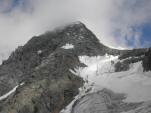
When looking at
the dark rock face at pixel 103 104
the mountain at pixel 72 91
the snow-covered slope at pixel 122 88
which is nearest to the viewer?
the dark rock face at pixel 103 104

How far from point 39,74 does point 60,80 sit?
13.1 metres

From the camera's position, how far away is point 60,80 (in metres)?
123

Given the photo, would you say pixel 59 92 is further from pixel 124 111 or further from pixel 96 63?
pixel 96 63

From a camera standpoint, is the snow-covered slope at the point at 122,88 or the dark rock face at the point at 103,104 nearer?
the dark rock face at the point at 103,104

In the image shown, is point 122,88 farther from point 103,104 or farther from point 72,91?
point 72,91

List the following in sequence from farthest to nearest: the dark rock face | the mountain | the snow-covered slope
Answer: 1. the mountain
2. the snow-covered slope
3. the dark rock face

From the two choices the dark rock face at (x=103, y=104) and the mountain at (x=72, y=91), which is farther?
the mountain at (x=72, y=91)

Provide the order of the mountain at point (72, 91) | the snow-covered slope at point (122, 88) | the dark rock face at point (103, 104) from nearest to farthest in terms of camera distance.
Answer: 1. the dark rock face at point (103, 104)
2. the snow-covered slope at point (122, 88)
3. the mountain at point (72, 91)

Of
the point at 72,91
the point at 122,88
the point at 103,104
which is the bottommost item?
the point at 103,104

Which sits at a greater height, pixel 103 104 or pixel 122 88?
pixel 122 88

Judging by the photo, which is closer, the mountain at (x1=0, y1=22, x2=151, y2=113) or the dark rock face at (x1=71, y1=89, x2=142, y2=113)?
the dark rock face at (x1=71, y1=89, x2=142, y2=113)

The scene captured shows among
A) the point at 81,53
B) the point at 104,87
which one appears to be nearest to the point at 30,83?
the point at 104,87

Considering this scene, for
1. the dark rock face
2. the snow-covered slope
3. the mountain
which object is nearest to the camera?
the dark rock face

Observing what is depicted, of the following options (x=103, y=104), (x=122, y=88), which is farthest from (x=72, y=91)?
(x=103, y=104)
